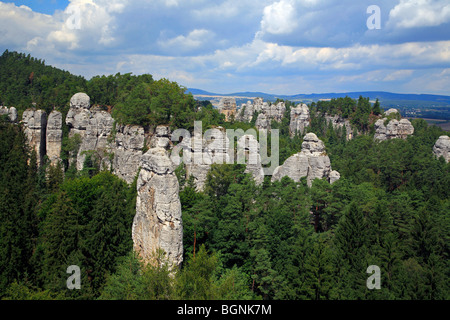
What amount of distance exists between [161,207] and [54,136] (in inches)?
1444

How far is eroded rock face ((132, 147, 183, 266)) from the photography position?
64.6 ft

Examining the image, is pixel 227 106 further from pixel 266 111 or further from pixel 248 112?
pixel 266 111

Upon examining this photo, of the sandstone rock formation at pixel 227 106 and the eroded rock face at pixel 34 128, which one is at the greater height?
the sandstone rock formation at pixel 227 106

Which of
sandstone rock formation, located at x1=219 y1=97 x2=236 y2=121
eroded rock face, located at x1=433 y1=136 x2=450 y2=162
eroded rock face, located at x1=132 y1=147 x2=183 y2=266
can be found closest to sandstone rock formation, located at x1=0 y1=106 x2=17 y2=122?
eroded rock face, located at x1=132 y1=147 x2=183 y2=266

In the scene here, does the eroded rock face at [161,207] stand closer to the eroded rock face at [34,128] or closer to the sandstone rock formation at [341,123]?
the eroded rock face at [34,128]

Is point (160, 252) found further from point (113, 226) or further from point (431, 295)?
point (431, 295)

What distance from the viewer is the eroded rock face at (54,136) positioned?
4984 cm

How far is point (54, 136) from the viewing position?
5019 cm

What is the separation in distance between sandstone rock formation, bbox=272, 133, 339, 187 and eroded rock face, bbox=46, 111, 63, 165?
3104 centimetres

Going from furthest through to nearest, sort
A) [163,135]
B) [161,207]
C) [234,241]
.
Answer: [163,135]
[234,241]
[161,207]

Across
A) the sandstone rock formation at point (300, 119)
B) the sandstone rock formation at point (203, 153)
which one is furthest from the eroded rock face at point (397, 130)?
the sandstone rock formation at point (203, 153)

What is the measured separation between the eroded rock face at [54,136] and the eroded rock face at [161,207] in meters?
34.3

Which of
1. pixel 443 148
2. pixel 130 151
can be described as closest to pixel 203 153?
pixel 130 151

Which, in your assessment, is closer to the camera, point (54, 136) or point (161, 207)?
point (161, 207)
